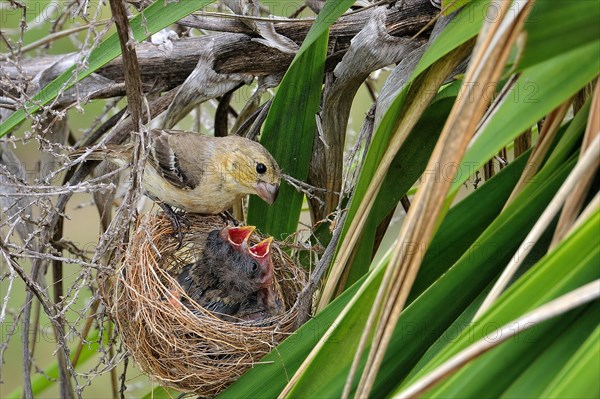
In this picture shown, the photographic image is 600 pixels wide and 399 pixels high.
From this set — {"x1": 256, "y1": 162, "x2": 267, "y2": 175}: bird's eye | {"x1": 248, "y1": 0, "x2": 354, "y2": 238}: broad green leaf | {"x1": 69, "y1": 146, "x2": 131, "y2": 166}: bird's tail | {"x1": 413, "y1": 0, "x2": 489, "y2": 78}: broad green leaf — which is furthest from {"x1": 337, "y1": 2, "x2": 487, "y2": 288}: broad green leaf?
{"x1": 69, "y1": 146, "x2": 131, "y2": 166}: bird's tail

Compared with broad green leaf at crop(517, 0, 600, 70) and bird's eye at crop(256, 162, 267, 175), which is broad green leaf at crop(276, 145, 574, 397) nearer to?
broad green leaf at crop(517, 0, 600, 70)

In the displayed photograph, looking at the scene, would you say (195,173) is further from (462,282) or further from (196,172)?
(462,282)

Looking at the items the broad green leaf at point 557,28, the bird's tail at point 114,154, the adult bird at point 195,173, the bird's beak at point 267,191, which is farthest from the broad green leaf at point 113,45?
the broad green leaf at point 557,28

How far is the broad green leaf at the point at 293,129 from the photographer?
2465mm

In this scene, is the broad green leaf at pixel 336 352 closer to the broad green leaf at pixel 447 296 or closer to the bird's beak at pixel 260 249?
the broad green leaf at pixel 447 296

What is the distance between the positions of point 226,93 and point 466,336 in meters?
1.74

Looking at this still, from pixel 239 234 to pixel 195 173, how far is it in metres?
0.36

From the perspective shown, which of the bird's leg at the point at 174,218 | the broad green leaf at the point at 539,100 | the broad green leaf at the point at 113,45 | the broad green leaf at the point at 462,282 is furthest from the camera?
the bird's leg at the point at 174,218

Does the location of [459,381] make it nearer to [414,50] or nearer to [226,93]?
[414,50]

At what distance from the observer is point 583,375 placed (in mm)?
1143

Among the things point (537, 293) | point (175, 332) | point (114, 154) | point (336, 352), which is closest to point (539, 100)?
point (537, 293)

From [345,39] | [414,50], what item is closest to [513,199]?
[414,50]

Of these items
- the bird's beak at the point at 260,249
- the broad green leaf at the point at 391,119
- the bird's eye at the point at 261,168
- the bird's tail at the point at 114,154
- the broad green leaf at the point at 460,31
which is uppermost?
the broad green leaf at the point at 460,31

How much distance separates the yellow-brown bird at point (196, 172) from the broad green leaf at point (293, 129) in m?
0.10
